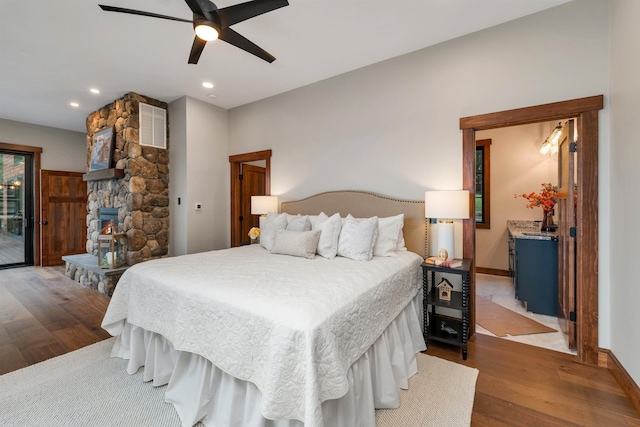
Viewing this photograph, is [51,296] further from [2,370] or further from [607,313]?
[607,313]

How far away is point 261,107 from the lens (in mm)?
4316

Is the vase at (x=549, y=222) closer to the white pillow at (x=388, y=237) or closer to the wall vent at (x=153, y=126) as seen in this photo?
the white pillow at (x=388, y=237)

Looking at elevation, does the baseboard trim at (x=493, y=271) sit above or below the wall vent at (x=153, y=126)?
below

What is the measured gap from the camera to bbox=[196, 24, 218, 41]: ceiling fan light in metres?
2.08

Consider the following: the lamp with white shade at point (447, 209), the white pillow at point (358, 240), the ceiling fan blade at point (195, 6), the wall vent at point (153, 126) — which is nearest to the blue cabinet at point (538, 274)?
the lamp with white shade at point (447, 209)

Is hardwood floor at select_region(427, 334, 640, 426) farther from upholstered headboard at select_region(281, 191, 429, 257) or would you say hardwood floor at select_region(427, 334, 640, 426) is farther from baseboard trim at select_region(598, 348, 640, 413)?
upholstered headboard at select_region(281, 191, 429, 257)

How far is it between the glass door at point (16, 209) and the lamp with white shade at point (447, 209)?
7543mm

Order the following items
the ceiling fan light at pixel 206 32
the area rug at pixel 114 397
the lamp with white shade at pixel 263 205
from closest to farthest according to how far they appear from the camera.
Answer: the area rug at pixel 114 397
the ceiling fan light at pixel 206 32
the lamp with white shade at pixel 263 205

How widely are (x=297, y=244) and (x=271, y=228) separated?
2.07 feet

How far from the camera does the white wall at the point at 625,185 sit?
180cm

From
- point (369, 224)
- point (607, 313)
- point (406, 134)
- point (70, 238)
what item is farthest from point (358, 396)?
point (70, 238)

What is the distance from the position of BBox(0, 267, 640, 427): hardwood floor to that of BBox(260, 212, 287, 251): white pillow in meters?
1.77

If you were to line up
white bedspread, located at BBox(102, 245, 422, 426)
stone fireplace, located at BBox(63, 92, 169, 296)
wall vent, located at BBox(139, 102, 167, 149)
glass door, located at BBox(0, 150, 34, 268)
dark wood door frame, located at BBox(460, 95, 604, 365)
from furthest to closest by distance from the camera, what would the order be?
glass door, located at BBox(0, 150, 34, 268) < wall vent, located at BBox(139, 102, 167, 149) < stone fireplace, located at BBox(63, 92, 169, 296) < dark wood door frame, located at BBox(460, 95, 604, 365) < white bedspread, located at BBox(102, 245, 422, 426)

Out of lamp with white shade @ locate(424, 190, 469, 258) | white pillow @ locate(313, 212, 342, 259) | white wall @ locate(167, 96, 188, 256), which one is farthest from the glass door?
lamp with white shade @ locate(424, 190, 469, 258)
